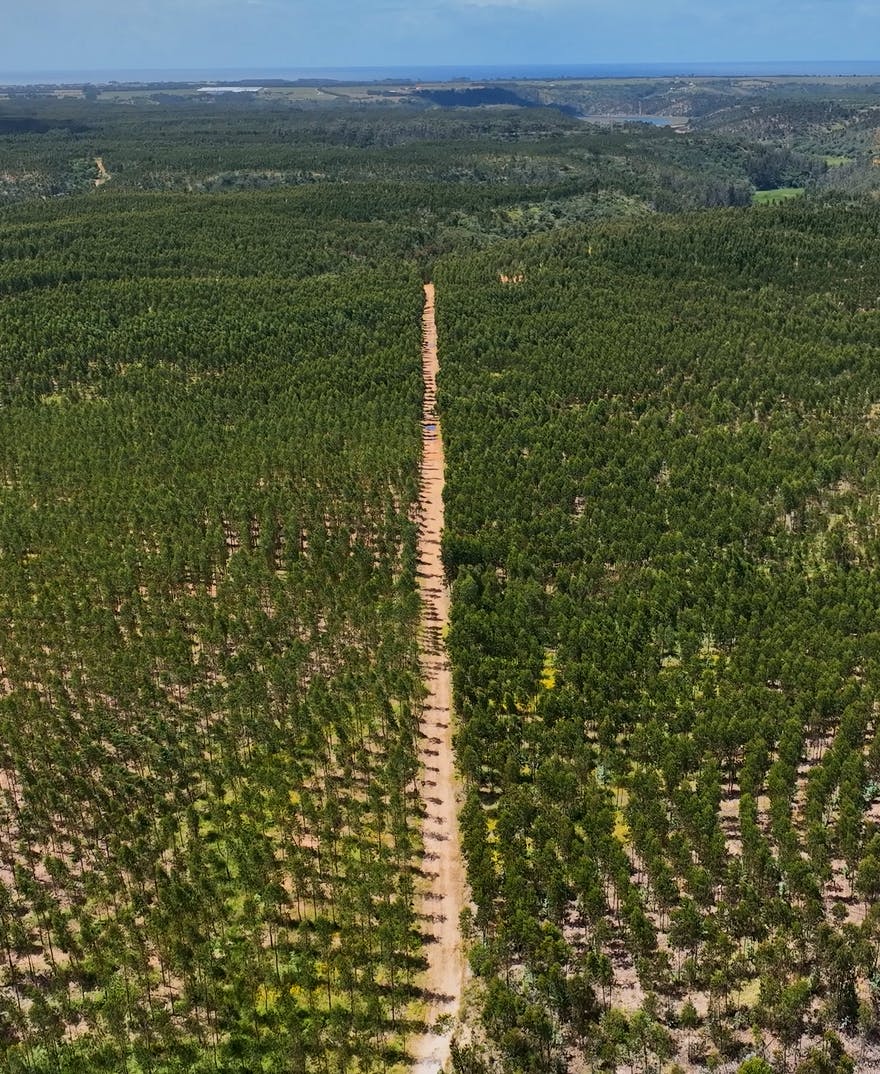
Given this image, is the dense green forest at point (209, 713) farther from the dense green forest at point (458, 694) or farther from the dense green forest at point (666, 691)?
the dense green forest at point (666, 691)

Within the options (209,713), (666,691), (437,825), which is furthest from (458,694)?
(209,713)

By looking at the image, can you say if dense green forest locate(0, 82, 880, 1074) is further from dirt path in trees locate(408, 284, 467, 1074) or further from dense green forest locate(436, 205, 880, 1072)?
dirt path in trees locate(408, 284, 467, 1074)

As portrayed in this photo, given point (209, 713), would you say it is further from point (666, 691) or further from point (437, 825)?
point (666, 691)

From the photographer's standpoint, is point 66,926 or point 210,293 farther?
point 210,293

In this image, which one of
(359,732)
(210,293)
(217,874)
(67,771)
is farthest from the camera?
(210,293)

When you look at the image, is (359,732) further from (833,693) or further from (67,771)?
(833,693)

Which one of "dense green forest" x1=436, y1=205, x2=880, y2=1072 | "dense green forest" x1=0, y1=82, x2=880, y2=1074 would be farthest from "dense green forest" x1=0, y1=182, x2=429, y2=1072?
"dense green forest" x1=436, y1=205, x2=880, y2=1072

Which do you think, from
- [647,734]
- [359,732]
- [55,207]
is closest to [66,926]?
[359,732]

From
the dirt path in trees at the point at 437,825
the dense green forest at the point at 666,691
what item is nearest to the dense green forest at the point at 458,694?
the dense green forest at the point at 666,691
